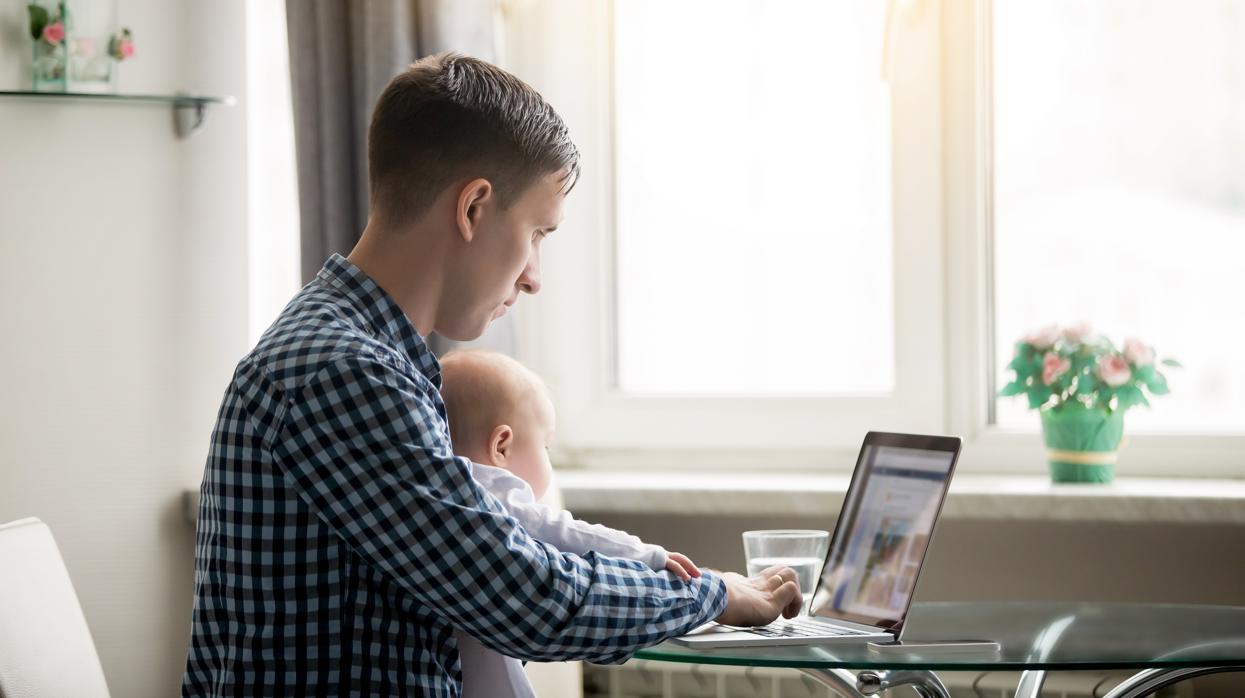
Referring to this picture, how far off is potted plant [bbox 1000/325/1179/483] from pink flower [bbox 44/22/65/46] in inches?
71.4

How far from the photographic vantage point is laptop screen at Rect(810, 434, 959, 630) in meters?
1.49

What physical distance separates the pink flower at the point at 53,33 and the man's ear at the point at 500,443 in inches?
51.4

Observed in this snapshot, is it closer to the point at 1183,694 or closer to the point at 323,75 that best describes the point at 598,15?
the point at 323,75

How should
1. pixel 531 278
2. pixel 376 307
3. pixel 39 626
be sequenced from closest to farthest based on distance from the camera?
pixel 376 307 → pixel 531 278 → pixel 39 626

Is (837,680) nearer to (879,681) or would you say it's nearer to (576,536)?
(879,681)

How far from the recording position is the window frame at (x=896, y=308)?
8.21ft

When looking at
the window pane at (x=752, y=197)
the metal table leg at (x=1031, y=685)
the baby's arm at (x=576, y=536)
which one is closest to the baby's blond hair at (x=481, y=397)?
the baby's arm at (x=576, y=536)

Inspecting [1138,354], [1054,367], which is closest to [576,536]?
[1054,367]

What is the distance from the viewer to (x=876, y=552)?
5.06 feet

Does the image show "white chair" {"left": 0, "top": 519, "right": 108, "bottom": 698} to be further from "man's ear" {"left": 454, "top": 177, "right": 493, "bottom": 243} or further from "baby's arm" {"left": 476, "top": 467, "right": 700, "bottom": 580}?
"man's ear" {"left": 454, "top": 177, "right": 493, "bottom": 243}

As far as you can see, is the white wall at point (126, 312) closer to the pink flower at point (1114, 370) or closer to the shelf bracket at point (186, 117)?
the shelf bracket at point (186, 117)

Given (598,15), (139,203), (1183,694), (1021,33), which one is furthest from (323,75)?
(1183,694)

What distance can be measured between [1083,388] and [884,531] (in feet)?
2.76

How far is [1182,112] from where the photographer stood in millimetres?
2400
